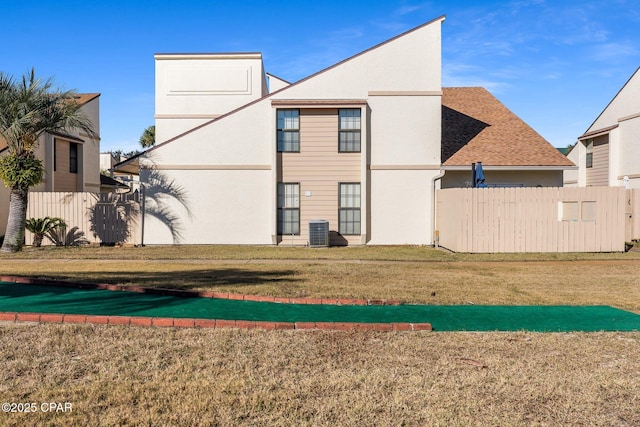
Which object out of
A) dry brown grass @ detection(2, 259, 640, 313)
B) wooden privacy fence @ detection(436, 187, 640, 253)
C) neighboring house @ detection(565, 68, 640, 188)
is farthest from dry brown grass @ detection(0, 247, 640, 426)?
neighboring house @ detection(565, 68, 640, 188)

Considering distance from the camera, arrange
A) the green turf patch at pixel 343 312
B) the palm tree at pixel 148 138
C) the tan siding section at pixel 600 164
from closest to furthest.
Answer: the green turf patch at pixel 343 312 → the tan siding section at pixel 600 164 → the palm tree at pixel 148 138

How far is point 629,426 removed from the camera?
→ 3975 millimetres

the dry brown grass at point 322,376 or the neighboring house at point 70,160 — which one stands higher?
the neighboring house at point 70,160

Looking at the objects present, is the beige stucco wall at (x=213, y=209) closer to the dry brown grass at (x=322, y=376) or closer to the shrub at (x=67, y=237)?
the shrub at (x=67, y=237)

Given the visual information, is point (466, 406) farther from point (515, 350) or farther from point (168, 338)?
point (168, 338)

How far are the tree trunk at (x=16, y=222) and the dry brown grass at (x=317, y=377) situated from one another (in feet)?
42.0

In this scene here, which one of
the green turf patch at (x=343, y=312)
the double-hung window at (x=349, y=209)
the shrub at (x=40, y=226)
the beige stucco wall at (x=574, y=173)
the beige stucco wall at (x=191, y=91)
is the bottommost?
the green turf patch at (x=343, y=312)

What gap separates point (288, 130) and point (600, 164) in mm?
16306

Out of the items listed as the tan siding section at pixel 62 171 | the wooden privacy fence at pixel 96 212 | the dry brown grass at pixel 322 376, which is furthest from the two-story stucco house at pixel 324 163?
the dry brown grass at pixel 322 376

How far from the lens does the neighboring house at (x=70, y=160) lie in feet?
76.7

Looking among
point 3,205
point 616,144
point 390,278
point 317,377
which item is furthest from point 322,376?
point 616,144

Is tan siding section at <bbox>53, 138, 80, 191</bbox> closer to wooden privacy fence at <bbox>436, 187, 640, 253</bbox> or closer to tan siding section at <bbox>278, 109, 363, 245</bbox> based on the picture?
tan siding section at <bbox>278, 109, 363, 245</bbox>

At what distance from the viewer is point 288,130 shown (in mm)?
19844

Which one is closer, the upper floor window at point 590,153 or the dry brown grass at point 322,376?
the dry brown grass at point 322,376
